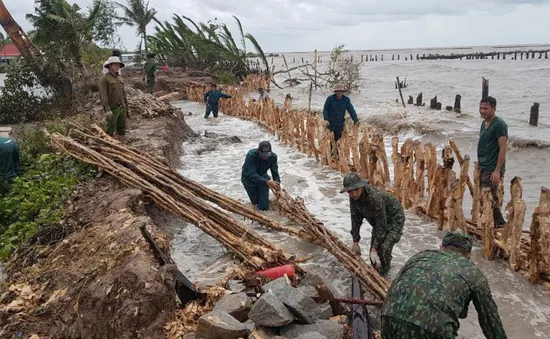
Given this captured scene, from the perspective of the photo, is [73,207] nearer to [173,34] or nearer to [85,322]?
[85,322]

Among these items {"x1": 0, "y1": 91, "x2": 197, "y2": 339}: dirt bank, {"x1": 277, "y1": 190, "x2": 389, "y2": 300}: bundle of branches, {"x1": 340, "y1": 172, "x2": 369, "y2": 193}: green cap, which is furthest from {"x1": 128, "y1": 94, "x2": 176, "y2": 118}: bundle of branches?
{"x1": 340, "y1": 172, "x2": 369, "y2": 193}: green cap

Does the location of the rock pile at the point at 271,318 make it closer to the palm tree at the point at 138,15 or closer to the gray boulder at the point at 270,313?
the gray boulder at the point at 270,313

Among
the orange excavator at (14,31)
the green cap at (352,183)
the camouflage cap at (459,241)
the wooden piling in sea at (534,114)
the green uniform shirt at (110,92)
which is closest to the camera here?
the camouflage cap at (459,241)

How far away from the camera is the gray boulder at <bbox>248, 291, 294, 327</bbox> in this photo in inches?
122

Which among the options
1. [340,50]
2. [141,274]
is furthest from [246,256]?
[340,50]

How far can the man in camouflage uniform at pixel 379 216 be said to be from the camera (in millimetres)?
4070

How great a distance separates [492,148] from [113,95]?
591cm

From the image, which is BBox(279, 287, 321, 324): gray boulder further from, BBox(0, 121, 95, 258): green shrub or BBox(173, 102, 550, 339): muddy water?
BBox(0, 121, 95, 258): green shrub

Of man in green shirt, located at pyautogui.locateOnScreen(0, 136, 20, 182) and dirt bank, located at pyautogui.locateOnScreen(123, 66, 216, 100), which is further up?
dirt bank, located at pyautogui.locateOnScreen(123, 66, 216, 100)

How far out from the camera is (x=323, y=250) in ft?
17.1

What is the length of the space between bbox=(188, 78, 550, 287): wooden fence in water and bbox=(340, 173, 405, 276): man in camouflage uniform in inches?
51.2

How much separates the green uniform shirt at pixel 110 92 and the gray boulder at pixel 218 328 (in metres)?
5.36

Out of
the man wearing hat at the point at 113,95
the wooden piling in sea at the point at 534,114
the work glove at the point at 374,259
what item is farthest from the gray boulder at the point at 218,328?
the wooden piling in sea at the point at 534,114

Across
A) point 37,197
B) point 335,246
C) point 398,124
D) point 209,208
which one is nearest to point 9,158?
point 37,197
